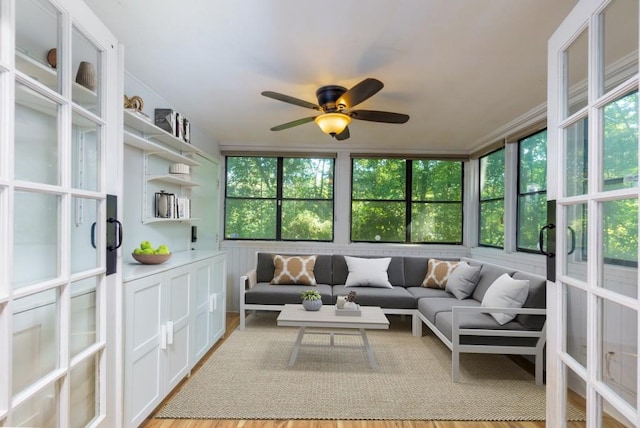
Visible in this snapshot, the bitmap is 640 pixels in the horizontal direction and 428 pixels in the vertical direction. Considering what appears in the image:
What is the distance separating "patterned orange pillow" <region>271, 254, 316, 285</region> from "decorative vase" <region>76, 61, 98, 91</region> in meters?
3.24

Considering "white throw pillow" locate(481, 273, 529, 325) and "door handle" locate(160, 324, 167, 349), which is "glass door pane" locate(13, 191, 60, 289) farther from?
"white throw pillow" locate(481, 273, 529, 325)

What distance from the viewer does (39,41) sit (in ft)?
3.74

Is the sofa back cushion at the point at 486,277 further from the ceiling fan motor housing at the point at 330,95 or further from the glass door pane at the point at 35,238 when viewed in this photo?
the glass door pane at the point at 35,238

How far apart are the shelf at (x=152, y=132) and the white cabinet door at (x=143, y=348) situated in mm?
1128

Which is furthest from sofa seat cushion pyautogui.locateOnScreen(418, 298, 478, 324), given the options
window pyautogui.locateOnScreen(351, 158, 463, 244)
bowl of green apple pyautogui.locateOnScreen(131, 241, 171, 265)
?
bowl of green apple pyautogui.locateOnScreen(131, 241, 171, 265)

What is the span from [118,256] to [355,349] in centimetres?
246

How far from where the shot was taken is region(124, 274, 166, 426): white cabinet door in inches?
73.9

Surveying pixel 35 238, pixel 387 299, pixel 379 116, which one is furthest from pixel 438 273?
pixel 35 238

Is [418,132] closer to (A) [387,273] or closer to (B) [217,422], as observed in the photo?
(A) [387,273]

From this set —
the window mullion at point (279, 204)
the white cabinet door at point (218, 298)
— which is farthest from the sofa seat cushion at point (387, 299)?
the window mullion at point (279, 204)

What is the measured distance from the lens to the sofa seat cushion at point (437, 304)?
3322 millimetres

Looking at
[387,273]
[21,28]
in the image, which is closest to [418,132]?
[387,273]

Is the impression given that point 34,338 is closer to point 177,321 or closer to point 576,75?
point 177,321

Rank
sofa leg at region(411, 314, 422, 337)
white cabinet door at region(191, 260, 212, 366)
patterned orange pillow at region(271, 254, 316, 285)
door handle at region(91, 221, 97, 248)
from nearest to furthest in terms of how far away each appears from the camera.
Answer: door handle at region(91, 221, 97, 248) < white cabinet door at region(191, 260, 212, 366) < sofa leg at region(411, 314, 422, 337) < patterned orange pillow at region(271, 254, 316, 285)
